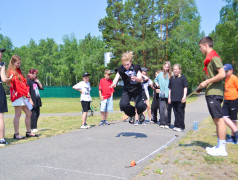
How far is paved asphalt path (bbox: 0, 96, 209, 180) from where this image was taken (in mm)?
3621

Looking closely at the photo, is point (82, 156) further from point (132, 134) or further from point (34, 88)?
point (34, 88)

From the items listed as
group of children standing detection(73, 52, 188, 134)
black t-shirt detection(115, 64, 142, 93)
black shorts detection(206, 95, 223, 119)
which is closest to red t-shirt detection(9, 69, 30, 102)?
group of children standing detection(73, 52, 188, 134)

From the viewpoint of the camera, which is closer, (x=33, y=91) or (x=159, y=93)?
(x=33, y=91)

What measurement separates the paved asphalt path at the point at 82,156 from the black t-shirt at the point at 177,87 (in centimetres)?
148

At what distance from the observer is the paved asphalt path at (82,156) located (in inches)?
143

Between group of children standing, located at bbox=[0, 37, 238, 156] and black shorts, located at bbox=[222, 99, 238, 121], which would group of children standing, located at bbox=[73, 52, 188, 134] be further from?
black shorts, located at bbox=[222, 99, 238, 121]

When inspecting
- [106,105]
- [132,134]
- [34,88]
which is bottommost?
[132,134]

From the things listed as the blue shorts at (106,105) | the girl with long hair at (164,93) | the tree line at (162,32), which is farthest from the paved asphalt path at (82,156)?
the tree line at (162,32)

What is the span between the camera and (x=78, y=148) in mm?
5215

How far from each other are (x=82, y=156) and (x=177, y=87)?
430cm

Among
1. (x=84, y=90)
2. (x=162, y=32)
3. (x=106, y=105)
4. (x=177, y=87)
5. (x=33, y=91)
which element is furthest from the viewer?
(x=162, y=32)

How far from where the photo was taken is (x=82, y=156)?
179 inches

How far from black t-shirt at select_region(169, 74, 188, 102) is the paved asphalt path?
148 cm

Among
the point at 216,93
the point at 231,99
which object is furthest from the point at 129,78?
the point at 231,99
